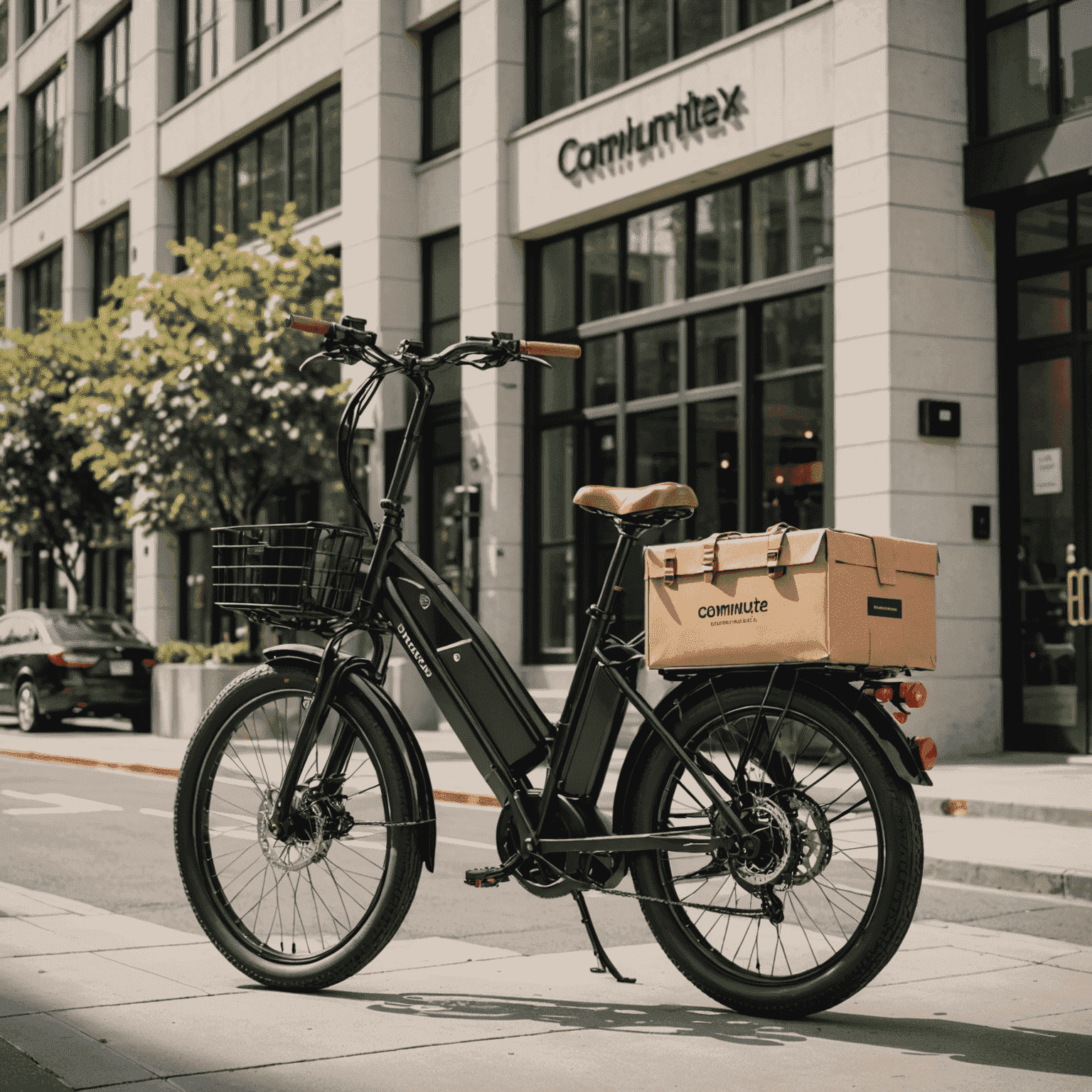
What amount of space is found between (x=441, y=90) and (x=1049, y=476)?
10.6 m

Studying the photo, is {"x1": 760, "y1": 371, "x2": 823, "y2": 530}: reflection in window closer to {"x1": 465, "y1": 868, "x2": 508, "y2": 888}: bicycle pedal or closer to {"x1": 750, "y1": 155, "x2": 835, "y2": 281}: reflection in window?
{"x1": 750, "y1": 155, "x2": 835, "y2": 281}: reflection in window

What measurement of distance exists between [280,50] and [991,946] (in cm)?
2074

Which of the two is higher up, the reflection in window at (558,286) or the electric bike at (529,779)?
the reflection in window at (558,286)

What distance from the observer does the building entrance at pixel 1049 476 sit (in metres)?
13.7

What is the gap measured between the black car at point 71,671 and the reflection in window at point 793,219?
31.1ft

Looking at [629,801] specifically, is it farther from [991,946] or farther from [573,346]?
[991,946]

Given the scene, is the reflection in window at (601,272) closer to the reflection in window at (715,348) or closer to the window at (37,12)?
the reflection in window at (715,348)

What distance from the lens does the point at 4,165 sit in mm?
38312

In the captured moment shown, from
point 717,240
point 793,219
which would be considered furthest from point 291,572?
point 717,240

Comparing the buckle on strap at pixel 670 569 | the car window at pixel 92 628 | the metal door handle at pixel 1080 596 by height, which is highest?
the buckle on strap at pixel 670 569

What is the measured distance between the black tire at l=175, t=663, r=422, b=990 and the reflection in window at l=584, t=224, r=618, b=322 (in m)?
13.7

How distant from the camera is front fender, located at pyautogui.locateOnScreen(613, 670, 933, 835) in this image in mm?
4262

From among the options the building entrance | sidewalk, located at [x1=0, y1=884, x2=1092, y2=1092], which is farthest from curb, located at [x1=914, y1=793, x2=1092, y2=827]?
sidewalk, located at [x1=0, y1=884, x2=1092, y2=1092]

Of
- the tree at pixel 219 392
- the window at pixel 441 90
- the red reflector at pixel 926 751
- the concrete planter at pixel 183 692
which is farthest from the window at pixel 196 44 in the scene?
the red reflector at pixel 926 751
